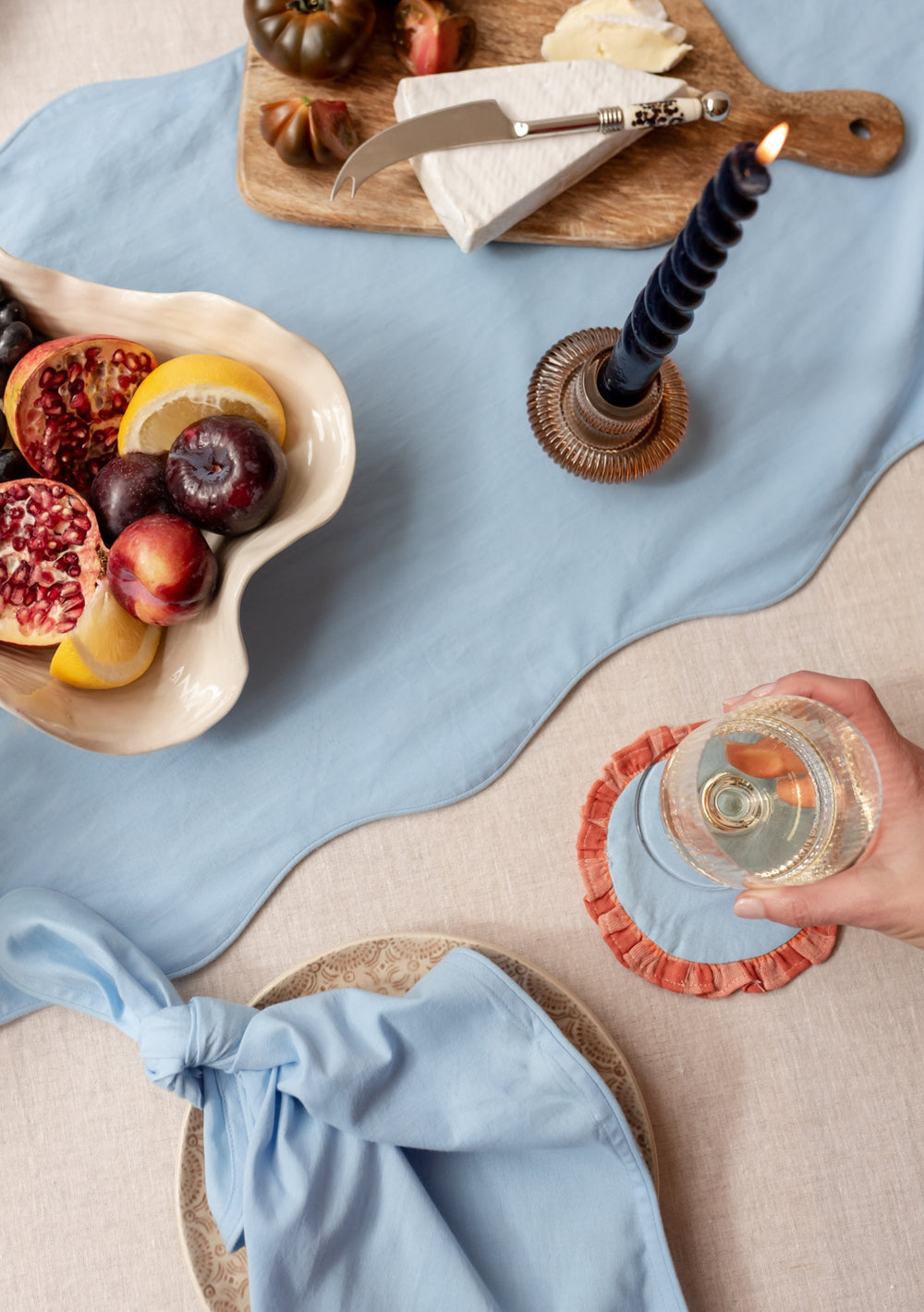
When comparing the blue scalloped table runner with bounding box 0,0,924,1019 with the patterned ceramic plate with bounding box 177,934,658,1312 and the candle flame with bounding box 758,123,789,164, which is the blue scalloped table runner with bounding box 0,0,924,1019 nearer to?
the patterned ceramic plate with bounding box 177,934,658,1312

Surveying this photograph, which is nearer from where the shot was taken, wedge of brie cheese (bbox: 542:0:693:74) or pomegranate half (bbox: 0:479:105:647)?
pomegranate half (bbox: 0:479:105:647)

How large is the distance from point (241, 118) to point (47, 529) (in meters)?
0.41

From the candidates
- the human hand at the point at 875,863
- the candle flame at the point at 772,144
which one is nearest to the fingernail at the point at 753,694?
the human hand at the point at 875,863

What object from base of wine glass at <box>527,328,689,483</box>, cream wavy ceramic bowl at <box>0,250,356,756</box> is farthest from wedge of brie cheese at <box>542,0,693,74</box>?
cream wavy ceramic bowl at <box>0,250,356,756</box>

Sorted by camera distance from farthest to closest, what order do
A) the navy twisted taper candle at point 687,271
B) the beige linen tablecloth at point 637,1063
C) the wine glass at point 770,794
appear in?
the beige linen tablecloth at point 637,1063 < the wine glass at point 770,794 < the navy twisted taper candle at point 687,271

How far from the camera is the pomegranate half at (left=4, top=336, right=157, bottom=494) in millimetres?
650

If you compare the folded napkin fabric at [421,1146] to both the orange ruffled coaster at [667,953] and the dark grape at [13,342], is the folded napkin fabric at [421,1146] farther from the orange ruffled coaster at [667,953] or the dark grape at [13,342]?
the dark grape at [13,342]

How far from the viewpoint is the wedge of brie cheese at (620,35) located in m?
0.77

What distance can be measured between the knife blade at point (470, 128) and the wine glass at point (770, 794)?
479 mm

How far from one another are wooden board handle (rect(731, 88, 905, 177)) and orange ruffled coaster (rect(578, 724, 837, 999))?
52 cm

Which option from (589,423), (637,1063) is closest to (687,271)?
(589,423)

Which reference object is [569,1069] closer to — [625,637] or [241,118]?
[625,637]

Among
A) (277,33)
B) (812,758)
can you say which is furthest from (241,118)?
(812,758)

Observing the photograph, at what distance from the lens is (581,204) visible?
2.62ft
